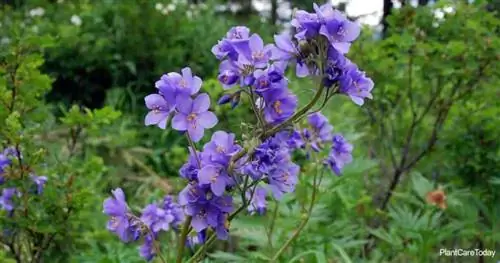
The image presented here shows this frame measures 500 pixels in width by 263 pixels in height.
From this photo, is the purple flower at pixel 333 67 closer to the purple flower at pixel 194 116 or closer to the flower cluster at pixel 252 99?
the flower cluster at pixel 252 99

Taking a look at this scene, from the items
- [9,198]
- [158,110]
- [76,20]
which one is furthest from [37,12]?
[158,110]

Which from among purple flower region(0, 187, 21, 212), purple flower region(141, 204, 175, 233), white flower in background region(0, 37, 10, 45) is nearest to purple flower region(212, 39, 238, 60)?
purple flower region(141, 204, 175, 233)

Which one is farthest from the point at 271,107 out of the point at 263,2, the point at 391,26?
the point at 263,2

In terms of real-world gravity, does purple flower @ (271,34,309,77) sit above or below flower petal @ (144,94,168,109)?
above

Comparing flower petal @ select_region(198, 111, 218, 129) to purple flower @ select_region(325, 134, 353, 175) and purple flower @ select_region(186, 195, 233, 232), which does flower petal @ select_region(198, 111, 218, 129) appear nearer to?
purple flower @ select_region(186, 195, 233, 232)

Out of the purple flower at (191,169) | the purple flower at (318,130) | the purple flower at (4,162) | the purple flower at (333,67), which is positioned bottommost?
the purple flower at (318,130)

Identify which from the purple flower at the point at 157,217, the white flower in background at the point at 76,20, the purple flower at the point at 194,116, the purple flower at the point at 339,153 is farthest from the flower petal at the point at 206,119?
the white flower in background at the point at 76,20
